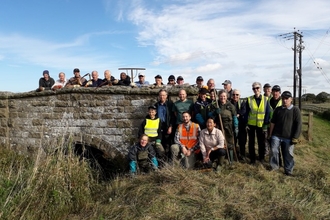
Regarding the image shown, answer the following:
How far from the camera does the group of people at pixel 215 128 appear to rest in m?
6.45

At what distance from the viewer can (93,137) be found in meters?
8.37

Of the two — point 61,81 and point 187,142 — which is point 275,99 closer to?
point 187,142

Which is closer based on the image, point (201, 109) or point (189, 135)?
point (189, 135)

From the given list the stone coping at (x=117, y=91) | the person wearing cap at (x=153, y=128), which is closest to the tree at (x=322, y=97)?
the stone coping at (x=117, y=91)

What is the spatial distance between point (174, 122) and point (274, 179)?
7.85 feet

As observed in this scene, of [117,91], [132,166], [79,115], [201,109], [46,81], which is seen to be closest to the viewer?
[132,166]

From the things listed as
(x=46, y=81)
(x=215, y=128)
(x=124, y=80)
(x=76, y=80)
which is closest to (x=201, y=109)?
(x=215, y=128)

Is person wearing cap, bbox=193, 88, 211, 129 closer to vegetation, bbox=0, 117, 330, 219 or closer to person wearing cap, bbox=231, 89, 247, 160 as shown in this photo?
person wearing cap, bbox=231, 89, 247, 160

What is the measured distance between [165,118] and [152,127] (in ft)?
1.19

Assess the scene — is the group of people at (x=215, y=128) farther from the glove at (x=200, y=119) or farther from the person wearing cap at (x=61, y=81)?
the person wearing cap at (x=61, y=81)

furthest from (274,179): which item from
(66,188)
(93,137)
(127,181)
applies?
(93,137)

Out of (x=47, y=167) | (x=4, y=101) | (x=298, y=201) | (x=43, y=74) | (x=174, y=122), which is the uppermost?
(x=43, y=74)

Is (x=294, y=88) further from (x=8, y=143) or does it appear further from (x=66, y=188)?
(x=66, y=188)

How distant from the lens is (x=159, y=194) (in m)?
5.13
